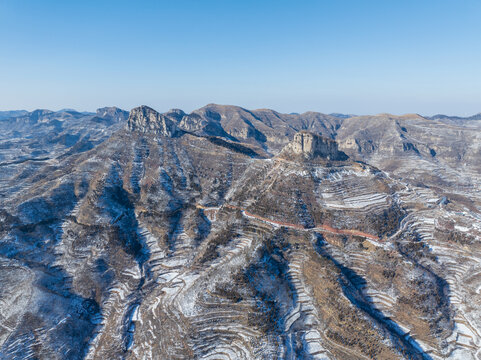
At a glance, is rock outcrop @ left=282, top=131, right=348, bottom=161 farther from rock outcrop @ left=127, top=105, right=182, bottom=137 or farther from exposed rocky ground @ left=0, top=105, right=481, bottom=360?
rock outcrop @ left=127, top=105, right=182, bottom=137

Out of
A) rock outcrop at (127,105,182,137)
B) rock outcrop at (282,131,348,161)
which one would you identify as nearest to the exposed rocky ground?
rock outcrop at (282,131,348,161)

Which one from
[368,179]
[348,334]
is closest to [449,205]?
[368,179]

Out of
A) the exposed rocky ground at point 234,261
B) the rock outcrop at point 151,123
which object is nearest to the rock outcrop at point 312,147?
the exposed rocky ground at point 234,261

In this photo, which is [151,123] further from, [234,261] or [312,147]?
[234,261]

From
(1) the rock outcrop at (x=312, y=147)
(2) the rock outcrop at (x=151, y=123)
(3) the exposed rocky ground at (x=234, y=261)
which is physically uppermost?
(2) the rock outcrop at (x=151, y=123)

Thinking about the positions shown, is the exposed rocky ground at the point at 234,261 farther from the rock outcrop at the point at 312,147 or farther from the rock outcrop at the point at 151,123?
the rock outcrop at the point at 151,123
